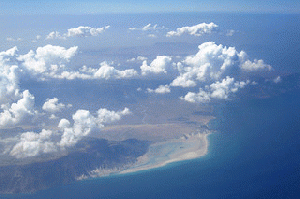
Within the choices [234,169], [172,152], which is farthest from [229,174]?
[172,152]

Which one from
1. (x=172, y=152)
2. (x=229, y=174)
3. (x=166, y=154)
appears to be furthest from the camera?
(x=172, y=152)

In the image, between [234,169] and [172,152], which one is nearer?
[234,169]

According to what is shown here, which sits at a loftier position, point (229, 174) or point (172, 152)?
point (172, 152)

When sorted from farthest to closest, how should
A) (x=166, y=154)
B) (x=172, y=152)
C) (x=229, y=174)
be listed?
(x=172, y=152) < (x=166, y=154) < (x=229, y=174)

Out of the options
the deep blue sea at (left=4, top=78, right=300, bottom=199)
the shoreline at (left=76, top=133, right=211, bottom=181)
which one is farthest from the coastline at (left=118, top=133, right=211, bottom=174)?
the deep blue sea at (left=4, top=78, right=300, bottom=199)

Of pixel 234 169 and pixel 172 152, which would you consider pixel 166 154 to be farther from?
pixel 234 169

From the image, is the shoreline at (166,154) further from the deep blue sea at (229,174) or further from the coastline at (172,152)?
the deep blue sea at (229,174)

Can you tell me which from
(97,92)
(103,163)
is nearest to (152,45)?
(97,92)

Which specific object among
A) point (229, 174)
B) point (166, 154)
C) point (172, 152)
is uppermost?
point (172, 152)
